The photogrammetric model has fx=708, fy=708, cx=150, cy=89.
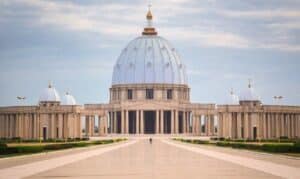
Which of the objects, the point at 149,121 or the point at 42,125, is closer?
the point at 42,125

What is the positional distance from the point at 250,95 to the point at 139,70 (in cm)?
3013

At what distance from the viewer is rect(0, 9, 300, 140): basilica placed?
408 feet

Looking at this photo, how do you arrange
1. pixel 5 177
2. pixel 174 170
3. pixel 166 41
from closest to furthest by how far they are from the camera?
pixel 5 177 < pixel 174 170 < pixel 166 41

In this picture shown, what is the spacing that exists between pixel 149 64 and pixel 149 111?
40.0 feet

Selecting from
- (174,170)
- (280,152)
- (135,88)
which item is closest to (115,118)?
(135,88)

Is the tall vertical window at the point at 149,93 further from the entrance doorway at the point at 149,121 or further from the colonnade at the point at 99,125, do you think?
the colonnade at the point at 99,125

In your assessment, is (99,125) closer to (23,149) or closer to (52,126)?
(52,126)

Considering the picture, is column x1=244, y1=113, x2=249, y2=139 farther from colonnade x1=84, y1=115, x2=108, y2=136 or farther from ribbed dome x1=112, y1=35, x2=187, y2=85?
ribbed dome x1=112, y1=35, x2=187, y2=85

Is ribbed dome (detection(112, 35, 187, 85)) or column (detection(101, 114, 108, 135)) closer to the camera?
column (detection(101, 114, 108, 135))

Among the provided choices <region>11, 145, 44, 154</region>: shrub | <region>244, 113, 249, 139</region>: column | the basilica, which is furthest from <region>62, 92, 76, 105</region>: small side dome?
<region>11, 145, 44, 154</region>: shrub

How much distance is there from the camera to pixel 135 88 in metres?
149

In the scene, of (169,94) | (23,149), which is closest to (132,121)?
(169,94)

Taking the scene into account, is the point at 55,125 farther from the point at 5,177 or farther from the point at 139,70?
the point at 5,177

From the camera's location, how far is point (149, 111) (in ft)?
476
